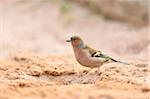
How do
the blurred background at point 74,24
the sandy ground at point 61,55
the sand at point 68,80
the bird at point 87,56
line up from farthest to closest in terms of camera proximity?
the blurred background at point 74,24, the bird at point 87,56, the sandy ground at point 61,55, the sand at point 68,80

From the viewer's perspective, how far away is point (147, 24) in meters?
14.4

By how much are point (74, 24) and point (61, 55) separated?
20.1 feet

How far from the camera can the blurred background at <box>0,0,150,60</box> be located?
13516 millimetres

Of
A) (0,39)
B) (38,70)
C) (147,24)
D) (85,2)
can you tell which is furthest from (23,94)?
(85,2)

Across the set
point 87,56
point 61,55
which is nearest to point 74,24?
point 61,55

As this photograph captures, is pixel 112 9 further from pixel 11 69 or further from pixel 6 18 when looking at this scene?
pixel 11 69

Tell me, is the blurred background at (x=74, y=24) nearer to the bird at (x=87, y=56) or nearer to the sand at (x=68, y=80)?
the sand at (x=68, y=80)

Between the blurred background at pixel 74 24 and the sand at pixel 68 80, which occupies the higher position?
the blurred background at pixel 74 24

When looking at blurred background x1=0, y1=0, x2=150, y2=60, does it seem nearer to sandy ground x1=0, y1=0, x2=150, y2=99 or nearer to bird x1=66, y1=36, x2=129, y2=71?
sandy ground x1=0, y1=0, x2=150, y2=99

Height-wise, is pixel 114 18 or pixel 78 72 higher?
pixel 114 18

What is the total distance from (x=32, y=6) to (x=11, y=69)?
30.5 ft

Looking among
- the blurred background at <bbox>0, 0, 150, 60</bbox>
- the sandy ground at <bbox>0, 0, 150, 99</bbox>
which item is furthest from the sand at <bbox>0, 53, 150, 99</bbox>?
the blurred background at <bbox>0, 0, 150, 60</bbox>

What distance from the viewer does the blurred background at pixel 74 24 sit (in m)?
13.5

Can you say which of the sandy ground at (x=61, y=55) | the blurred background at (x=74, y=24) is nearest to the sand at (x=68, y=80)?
the sandy ground at (x=61, y=55)
